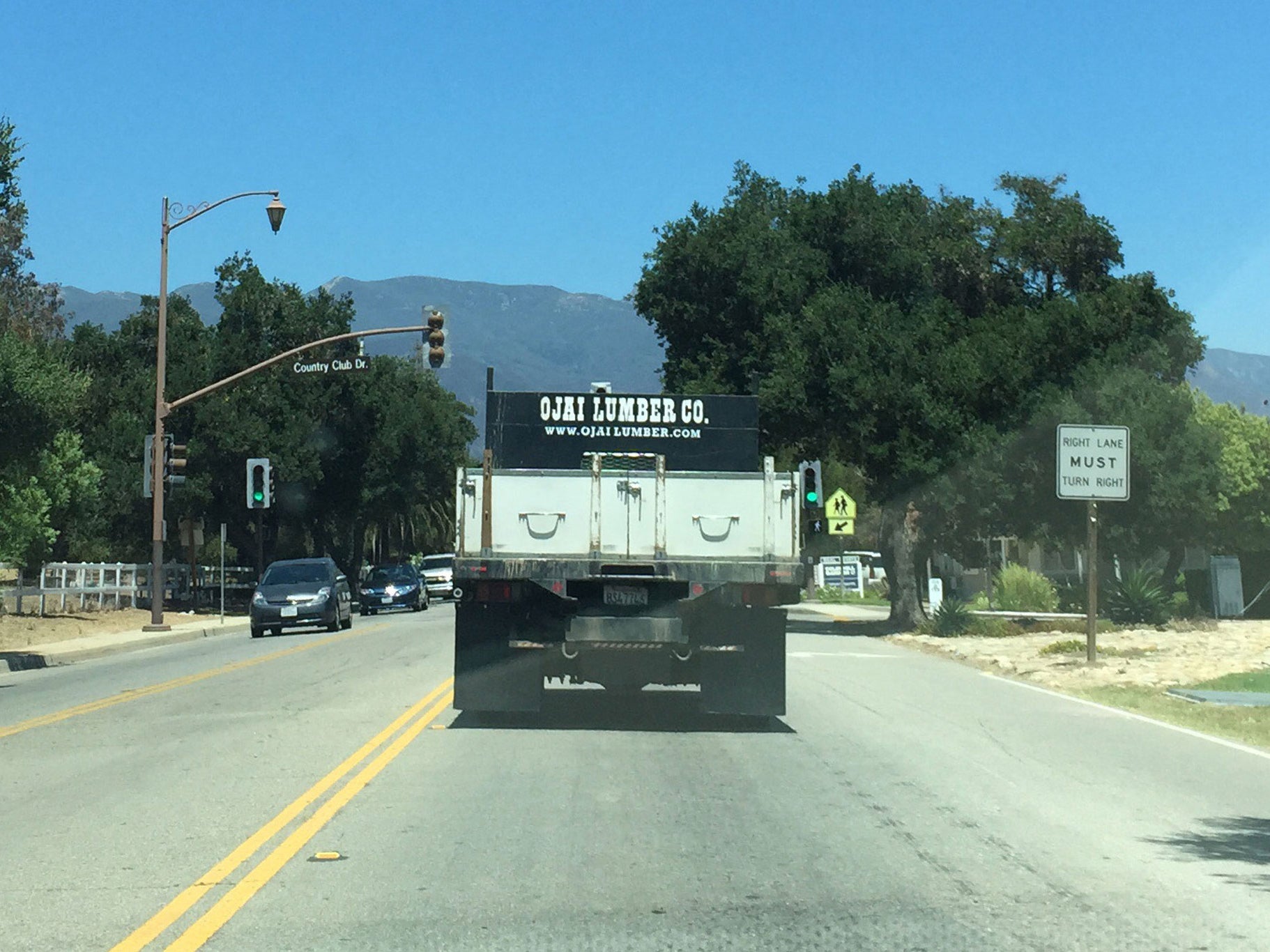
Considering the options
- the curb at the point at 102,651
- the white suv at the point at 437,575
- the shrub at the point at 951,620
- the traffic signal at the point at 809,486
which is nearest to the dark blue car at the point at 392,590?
the white suv at the point at 437,575

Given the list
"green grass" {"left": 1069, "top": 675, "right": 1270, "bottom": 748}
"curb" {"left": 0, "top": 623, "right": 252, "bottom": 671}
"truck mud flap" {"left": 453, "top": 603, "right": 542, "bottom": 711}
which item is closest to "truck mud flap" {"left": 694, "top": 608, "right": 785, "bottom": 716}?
"truck mud flap" {"left": 453, "top": 603, "right": 542, "bottom": 711}

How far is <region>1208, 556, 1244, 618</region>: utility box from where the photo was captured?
39.8m

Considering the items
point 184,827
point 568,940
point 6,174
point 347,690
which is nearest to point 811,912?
point 568,940

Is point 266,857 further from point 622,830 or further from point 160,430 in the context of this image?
point 160,430

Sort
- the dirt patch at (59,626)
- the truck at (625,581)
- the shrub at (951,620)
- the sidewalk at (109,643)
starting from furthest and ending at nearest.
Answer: the shrub at (951,620) < the dirt patch at (59,626) < the sidewalk at (109,643) < the truck at (625,581)

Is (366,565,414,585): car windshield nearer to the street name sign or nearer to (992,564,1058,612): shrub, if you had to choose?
the street name sign

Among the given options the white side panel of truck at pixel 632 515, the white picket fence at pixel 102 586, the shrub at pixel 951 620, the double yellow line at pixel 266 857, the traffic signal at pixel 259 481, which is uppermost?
the traffic signal at pixel 259 481

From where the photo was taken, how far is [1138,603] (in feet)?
115

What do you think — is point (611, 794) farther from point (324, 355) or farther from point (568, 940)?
point (324, 355)

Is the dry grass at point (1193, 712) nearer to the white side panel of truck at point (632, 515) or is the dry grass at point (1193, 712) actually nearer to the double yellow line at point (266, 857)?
the white side panel of truck at point (632, 515)

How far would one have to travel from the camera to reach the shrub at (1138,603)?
34938 mm

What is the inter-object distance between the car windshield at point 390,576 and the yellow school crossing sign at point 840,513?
15.3 m

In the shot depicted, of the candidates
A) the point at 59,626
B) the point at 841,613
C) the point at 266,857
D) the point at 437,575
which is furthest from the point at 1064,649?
the point at 437,575

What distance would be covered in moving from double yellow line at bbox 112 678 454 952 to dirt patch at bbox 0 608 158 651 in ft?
65.0
